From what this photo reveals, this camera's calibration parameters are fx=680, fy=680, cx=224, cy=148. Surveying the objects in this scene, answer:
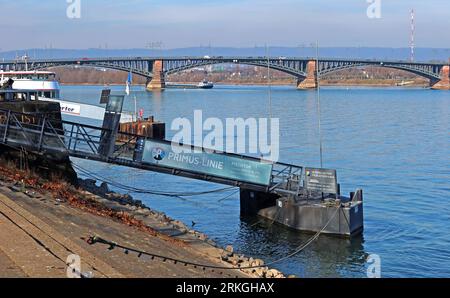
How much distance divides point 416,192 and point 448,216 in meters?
5.67

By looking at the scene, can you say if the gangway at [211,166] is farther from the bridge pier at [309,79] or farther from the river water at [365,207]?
the bridge pier at [309,79]

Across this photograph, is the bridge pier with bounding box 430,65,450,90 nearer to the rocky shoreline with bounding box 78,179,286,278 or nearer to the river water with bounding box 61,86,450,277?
the river water with bounding box 61,86,450,277

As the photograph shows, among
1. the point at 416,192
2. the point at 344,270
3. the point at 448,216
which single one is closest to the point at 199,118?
the point at 416,192

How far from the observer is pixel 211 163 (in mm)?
25062

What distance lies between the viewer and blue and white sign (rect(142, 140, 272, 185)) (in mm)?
24688

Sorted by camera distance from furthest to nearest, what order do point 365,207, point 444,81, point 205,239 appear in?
1. point 444,81
2. point 365,207
3. point 205,239

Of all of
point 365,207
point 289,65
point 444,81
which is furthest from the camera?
point 444,81

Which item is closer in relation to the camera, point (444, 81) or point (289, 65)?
point (289, 65)

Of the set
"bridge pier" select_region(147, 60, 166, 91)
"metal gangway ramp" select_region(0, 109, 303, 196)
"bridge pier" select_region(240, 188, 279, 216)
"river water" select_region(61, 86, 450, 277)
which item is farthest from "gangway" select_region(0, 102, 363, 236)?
"bridge pier" select_region(147, 60, 166, 91)

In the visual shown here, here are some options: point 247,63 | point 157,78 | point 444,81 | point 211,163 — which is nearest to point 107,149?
point 211,163

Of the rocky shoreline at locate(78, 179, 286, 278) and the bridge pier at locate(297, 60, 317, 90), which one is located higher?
the bridge pier at locate(297, 60, 317, 90)

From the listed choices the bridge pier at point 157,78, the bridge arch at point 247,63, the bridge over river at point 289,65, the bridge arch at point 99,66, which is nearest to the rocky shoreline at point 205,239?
the bridge arch at point 99,66

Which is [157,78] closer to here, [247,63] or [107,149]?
[247,63]

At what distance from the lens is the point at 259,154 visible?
152ft
